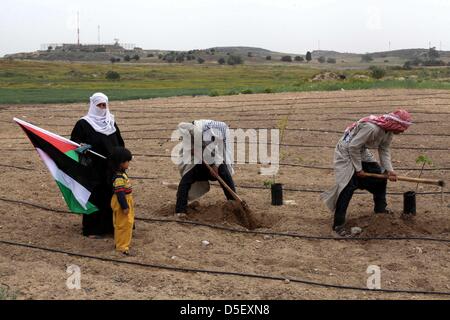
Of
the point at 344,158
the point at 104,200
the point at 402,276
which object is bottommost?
the point at 402,276

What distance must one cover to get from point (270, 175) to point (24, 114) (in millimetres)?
9561

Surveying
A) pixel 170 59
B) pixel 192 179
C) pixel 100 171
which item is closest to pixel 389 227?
pixel 192 179

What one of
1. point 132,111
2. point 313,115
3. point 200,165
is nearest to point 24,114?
point 132,111

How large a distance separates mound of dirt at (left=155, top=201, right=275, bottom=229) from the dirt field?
0.02m

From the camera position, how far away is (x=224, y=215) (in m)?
6.48

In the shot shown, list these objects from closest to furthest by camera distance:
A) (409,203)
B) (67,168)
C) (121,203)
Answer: (121,203), (67,168), (409,203)

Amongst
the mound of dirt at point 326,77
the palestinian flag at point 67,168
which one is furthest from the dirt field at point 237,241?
the mound of dirt at point 326,77

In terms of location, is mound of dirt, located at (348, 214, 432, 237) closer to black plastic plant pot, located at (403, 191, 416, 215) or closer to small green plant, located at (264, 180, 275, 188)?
black plastic plant pot, located at (403, 191, 416, 215)

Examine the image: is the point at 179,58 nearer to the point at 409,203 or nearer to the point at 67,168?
the point at 409,203

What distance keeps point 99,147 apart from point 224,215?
5.10 ft

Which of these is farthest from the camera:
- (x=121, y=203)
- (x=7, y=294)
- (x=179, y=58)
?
(x=179, y=58)

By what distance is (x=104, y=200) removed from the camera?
5.84 metres

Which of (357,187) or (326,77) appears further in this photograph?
(326,77)
